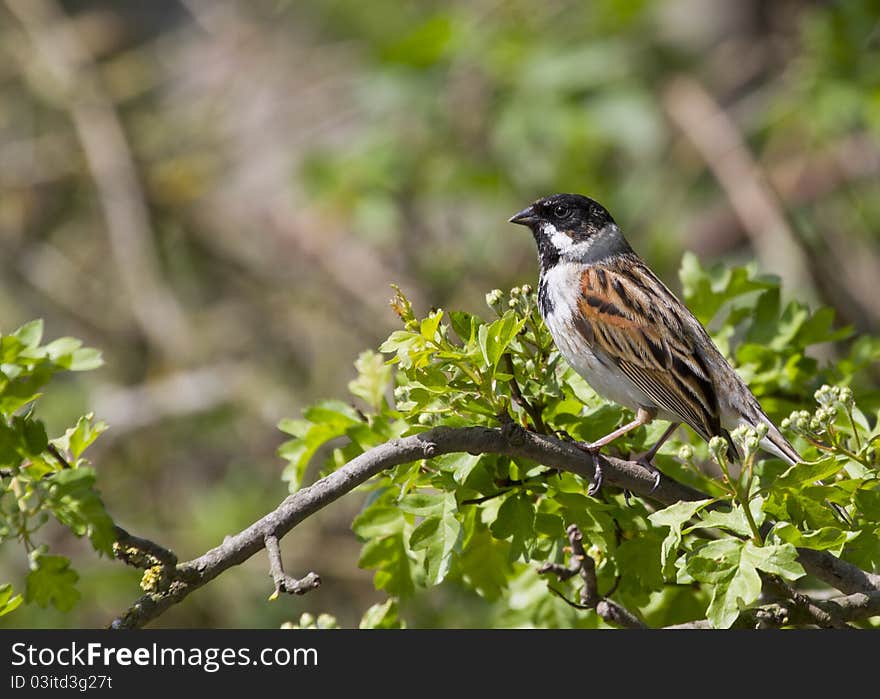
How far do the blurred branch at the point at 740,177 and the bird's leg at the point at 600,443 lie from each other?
8.76ft

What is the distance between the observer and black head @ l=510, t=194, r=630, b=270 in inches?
147

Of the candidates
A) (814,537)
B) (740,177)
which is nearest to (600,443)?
(814,537)

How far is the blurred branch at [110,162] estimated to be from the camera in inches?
256

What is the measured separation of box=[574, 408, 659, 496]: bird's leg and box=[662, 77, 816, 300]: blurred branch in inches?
105

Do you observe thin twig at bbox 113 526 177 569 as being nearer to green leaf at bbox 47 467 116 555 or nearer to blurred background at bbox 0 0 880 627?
green leaf at bbox 47 467 116 555

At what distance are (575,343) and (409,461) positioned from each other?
132cm

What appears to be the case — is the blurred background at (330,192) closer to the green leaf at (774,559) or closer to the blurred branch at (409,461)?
the blurred branch at (409,461)

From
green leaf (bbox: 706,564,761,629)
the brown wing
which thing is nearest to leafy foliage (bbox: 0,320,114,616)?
green leaf (bbox: 706,564,761,629)

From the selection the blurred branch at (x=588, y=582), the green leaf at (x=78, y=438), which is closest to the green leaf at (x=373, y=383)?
the blurred branch at (x=588, y=582)

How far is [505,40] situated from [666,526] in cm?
433

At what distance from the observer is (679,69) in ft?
22.2

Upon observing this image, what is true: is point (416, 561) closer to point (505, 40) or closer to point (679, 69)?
point (505, 40)

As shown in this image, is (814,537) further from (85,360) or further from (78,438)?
(85,360)

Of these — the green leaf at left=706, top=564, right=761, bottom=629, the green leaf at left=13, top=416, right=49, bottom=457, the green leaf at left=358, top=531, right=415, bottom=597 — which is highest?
the green leaf at left=13, top=416, right=49, bottom=457
